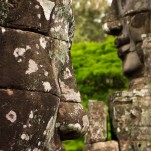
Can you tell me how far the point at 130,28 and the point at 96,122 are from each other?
1699 mm

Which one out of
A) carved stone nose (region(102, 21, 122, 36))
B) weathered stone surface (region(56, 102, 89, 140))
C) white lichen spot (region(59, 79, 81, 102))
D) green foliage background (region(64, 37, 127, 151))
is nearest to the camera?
weathered stone surface (region(56, 102, 89, 140))

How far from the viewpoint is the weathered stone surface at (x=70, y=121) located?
121 inches

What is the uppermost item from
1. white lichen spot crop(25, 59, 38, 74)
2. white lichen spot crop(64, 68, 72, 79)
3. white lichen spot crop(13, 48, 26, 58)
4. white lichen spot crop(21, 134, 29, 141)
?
white lichen spot crop(13, 48, 26, 58)

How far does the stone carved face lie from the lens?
784cm

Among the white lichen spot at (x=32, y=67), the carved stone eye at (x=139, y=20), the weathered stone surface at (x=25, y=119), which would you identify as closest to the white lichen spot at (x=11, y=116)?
the weathered stone surface at (x=25, y=119)

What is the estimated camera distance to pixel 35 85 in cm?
281

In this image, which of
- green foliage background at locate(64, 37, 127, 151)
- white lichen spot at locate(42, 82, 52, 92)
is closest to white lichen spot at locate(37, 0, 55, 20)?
white lichen spot at locate(42, 82, 52, 92)

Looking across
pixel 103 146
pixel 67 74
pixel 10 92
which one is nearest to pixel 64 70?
pixel 67 74

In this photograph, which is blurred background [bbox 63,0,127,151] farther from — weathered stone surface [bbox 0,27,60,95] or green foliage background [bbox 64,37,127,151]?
weathered stone surface [bbox 0,27,60,95]

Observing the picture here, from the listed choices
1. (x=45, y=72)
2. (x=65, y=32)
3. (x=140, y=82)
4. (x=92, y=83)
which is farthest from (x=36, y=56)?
(x=92, y=83)

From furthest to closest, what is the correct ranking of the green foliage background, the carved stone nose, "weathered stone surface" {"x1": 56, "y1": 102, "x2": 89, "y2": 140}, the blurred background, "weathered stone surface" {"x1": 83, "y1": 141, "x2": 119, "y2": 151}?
the green foliage background < the blurred background < the carved stone nose < "weathered stone surface" {"x1": 83, "y1": 141, "x2": 119, "y2": 151} < "weathered stone surface" {"x1": 56, "y1": 102, "x2": 89, "y2": 140}

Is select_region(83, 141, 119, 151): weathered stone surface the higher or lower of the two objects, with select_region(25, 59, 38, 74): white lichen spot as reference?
lower

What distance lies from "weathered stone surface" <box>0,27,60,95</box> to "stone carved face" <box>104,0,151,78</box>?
493 cm

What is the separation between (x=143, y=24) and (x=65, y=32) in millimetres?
4816
